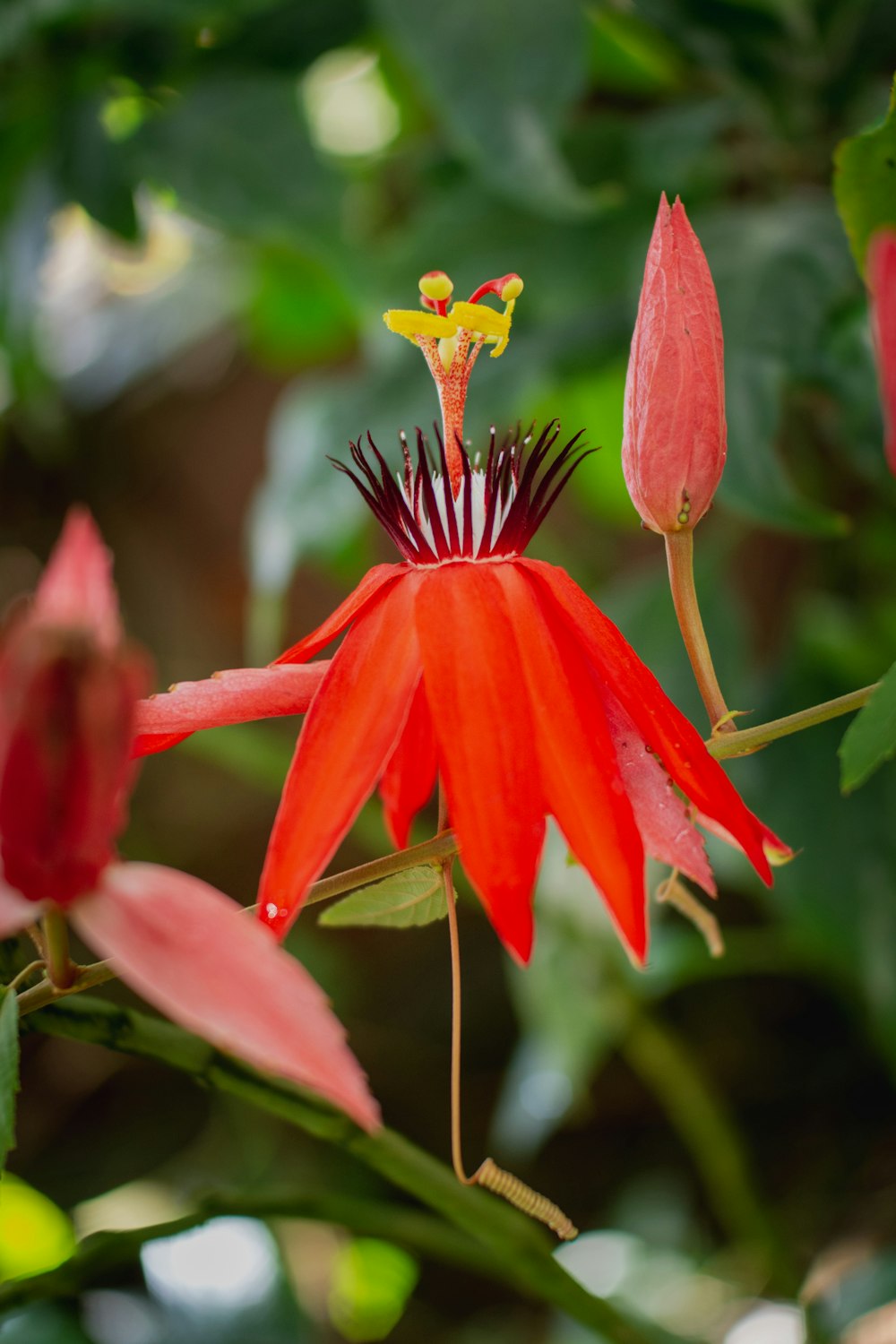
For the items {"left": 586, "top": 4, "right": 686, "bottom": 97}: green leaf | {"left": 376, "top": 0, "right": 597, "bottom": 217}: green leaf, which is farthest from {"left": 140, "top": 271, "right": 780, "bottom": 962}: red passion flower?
{"left": 586, "top": 4, "right": 686, "bottom": 97}: green leaf

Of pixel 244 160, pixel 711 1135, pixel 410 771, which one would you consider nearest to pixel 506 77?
pixel 244 160

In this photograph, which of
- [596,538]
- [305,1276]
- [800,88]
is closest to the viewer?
[800,88]

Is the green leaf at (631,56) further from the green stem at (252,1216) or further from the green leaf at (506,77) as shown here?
the green stem at (252,1216)

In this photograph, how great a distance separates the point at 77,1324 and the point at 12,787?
0.41 metres

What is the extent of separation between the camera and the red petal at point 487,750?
16 centimetres

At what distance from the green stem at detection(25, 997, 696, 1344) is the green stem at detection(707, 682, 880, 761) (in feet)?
0.29

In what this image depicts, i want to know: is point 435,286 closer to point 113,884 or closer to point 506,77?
point 113,884

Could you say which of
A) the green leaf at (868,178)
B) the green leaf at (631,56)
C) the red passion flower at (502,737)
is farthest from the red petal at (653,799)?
the green leaf at (631,56)

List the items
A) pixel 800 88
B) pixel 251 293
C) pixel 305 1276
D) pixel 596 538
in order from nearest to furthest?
pixel 800 88
pixel 305 1276
pixel 251 293
pixel 596 538

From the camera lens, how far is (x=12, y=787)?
0.41ft

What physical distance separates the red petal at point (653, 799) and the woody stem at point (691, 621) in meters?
0.02

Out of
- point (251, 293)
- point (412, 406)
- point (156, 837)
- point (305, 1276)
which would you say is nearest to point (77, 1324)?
point (305, 1276)

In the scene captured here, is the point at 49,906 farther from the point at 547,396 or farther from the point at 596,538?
the point at 596,538

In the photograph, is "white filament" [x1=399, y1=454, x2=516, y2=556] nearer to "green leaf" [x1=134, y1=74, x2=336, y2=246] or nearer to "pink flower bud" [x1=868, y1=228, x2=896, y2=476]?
"pink flower bud" [x1=868, y1=228, x2=896, y2=476]
